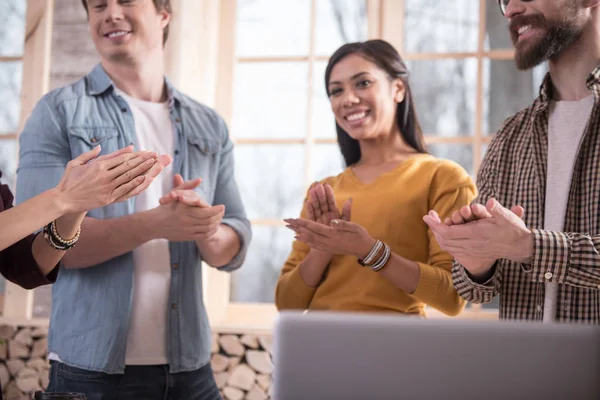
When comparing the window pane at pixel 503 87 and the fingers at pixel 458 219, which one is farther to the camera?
the window pane at pixel 503 87

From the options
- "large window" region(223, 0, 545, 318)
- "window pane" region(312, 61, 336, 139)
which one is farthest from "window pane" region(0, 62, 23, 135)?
"window pane" region(312, 61, 336, 139)

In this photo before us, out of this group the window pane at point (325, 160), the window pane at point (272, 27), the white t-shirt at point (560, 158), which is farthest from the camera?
the window pane at point (272, 27)

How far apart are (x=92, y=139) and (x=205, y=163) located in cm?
37

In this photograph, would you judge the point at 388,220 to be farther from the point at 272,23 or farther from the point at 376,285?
the point at 272,23

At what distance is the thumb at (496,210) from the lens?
1.52 m

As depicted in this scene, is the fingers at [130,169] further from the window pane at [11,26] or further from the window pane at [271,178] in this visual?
the window pane at [11,26]

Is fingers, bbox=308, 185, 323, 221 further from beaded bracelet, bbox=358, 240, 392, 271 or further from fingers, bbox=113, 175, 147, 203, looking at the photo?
fingers, bbox=113, 175, 147, 203

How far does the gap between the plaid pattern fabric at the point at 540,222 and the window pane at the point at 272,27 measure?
1.83 m

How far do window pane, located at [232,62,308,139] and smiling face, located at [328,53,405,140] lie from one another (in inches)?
51.2

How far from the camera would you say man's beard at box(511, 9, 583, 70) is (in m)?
1.83

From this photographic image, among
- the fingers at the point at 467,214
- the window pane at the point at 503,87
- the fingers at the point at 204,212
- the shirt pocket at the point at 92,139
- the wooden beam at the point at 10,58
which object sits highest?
the wooden beam at the point at 10,58

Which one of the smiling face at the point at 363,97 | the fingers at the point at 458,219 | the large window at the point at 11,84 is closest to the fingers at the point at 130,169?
the fingers at the point at 458,219

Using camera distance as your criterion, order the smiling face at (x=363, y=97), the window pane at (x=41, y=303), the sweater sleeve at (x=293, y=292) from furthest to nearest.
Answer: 1. the window pane at (x=41, y=303)
2. the smiling face at (x=363, y=97)
3. the sweater sleeve at (x=293, y=292)

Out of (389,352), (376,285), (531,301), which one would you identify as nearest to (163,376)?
(376,285)
